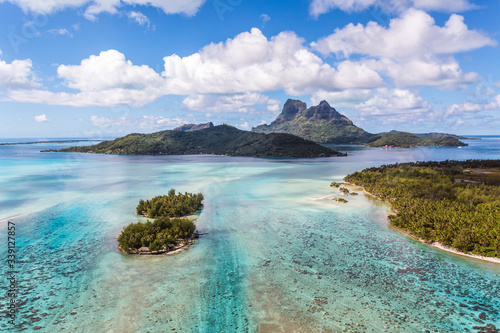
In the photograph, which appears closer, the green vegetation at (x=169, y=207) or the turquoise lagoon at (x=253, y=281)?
the turquoise lagoon at (x=253, y=281)

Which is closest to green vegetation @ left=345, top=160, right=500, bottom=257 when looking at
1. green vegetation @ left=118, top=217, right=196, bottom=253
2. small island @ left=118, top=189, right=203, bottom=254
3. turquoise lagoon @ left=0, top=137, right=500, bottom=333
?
turquoise lagoon @ left=0, top=137, right=500, bottom=333

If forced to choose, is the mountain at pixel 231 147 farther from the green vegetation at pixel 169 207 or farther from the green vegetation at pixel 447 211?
the green vegetation at pixel 169 207

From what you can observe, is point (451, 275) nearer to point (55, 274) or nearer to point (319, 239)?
point (319, 239)

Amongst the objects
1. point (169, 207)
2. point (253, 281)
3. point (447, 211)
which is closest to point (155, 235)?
point (253, 281)

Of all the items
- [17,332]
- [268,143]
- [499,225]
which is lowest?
[17,332]

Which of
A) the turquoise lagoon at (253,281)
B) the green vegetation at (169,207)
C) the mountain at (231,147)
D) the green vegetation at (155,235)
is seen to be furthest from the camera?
the mountain at (231,147)

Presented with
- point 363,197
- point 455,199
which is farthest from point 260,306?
point 363,197

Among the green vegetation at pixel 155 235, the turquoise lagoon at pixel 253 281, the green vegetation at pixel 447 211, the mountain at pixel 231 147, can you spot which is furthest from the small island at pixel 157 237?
the mountain at pixel 231 147

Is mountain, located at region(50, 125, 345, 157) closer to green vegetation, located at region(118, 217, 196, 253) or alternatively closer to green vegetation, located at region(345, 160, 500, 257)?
green vegetation, located at region(345, 160, 500, 257)

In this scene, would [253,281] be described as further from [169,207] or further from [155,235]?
[169,207]
